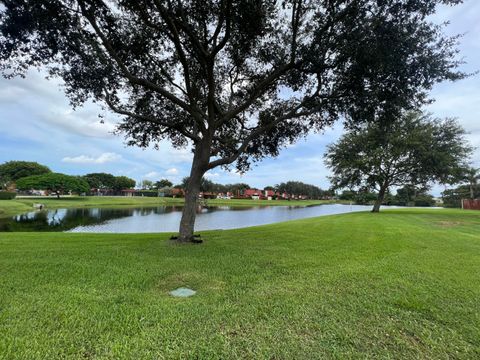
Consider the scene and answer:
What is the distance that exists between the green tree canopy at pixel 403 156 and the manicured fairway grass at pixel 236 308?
18.3 meters

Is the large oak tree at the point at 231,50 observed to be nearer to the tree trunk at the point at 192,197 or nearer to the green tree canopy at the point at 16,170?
the tree trunk at the point at 192,197

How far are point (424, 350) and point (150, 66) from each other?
981 centimetres

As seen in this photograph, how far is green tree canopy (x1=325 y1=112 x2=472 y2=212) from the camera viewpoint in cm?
2252

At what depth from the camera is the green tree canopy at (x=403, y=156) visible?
22.5 meters

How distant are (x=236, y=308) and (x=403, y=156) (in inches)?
1018

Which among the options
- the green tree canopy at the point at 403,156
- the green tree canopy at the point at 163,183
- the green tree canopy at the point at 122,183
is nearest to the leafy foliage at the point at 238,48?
the green tree canopy at the point at 403,156

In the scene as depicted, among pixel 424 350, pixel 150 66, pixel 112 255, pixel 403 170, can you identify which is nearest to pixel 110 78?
pixel 150 66

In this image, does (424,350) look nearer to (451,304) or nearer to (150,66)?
(451,304)

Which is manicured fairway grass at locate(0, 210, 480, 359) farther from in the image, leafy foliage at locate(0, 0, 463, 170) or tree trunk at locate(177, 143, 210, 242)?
leafy foliage at locate(0, 0, 463, 170)

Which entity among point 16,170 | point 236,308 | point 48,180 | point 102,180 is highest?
point 16,170

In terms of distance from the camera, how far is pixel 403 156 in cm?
2436

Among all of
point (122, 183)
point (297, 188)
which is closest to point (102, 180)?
point (122, 183)

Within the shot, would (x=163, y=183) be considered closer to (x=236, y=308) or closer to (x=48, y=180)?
(x=48, y=180)

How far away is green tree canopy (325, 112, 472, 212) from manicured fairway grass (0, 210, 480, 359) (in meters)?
18.3
